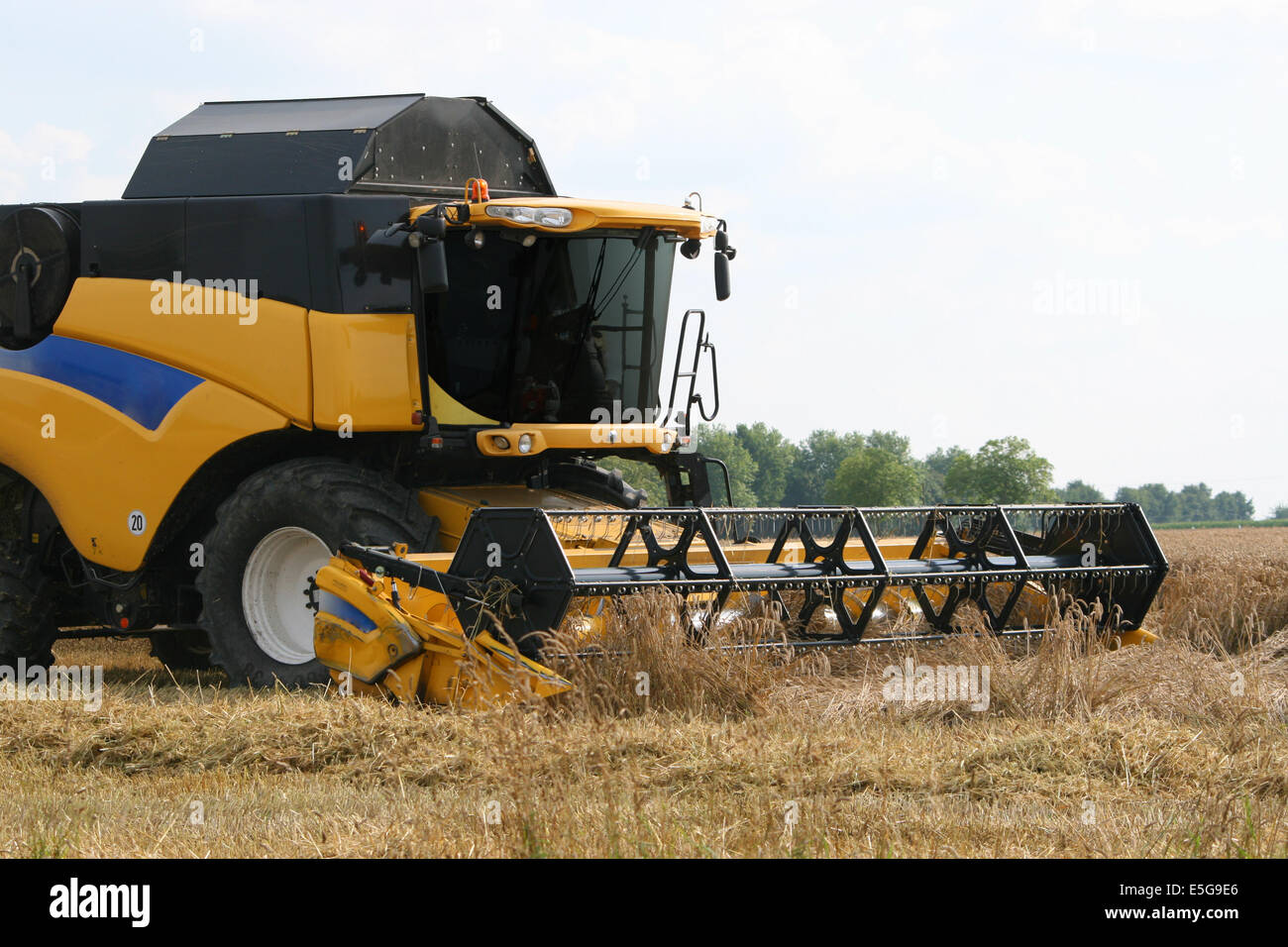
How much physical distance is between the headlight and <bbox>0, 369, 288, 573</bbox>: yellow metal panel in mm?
1685

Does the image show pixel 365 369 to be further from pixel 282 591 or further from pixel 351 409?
pixel 282 591

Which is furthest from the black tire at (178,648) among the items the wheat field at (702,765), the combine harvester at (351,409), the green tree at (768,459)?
the green tree at (768,459)

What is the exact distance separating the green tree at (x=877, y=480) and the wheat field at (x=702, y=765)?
7462 cm

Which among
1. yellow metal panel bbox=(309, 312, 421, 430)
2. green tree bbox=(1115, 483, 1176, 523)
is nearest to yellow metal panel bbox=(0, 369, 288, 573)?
yellow metal panel bbox=(309, 312, 421, 430)

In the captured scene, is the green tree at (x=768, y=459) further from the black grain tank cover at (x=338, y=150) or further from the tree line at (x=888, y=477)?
the black grain tank cover at (x=338, y=150)

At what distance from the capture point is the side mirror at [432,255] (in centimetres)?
742

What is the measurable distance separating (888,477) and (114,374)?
247 ft

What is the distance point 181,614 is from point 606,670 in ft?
12.1

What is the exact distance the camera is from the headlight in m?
7.63

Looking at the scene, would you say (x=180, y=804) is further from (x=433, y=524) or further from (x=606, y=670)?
(x=433, y=524)

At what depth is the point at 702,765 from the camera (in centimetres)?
482

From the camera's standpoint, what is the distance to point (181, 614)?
8.45 metres
